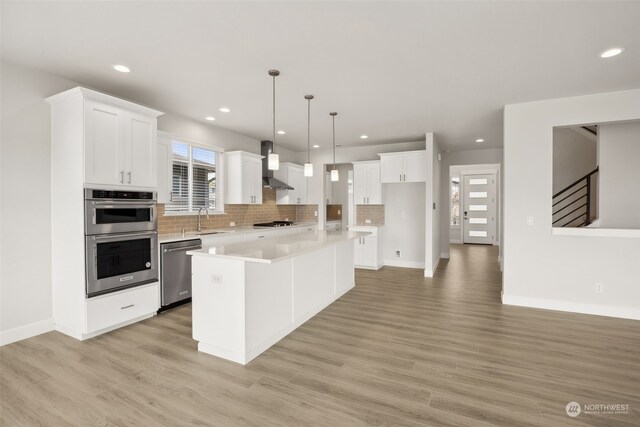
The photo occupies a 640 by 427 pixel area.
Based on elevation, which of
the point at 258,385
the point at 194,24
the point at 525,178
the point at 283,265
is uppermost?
the point at 194,24

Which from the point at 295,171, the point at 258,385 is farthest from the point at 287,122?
the point at 258,385

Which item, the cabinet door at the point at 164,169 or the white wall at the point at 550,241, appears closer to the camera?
the white wall at the point at 550,241

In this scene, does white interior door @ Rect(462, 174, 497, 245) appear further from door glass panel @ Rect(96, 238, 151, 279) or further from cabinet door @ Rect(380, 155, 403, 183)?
door glass panel @ Rect(96, 238, 151, 279)

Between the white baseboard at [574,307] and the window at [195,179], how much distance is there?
4.87m

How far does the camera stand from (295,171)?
7.24m

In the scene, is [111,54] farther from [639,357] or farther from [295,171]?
[639,357]

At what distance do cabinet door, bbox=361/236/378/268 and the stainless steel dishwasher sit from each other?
3.63m

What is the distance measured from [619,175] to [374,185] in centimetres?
395

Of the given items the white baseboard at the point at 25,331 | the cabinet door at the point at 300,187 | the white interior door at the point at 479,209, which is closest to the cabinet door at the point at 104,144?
the white baseboard at the point at 25,331

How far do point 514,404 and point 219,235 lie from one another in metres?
3.93

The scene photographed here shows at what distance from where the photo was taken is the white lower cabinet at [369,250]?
6.57 metres

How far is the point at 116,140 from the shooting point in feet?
10.9

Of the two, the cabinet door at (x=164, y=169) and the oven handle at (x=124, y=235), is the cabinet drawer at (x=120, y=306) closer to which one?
the oven handle at (x=124, y=235)

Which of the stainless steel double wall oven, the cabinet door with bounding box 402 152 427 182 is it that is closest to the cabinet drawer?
the stainless steel double wall oven
